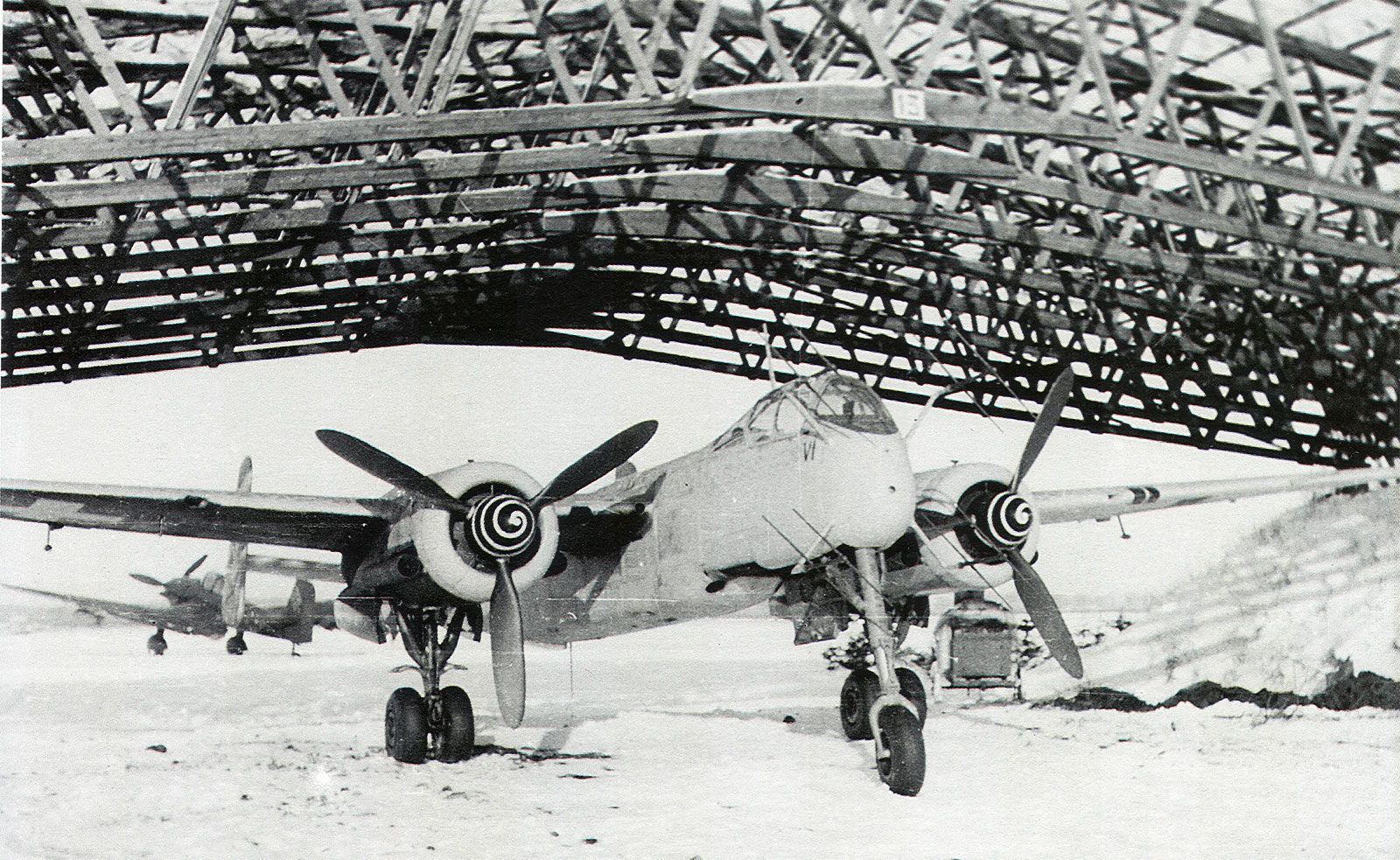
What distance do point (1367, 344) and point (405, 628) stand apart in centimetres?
1329

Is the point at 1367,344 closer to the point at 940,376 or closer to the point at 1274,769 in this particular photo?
the point at 940,376

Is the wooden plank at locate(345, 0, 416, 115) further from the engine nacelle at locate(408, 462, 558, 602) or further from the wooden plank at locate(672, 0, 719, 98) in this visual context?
the engine nacelle at locate(408, 462, 558, 602)

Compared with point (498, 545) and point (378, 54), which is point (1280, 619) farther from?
point (378, 54)

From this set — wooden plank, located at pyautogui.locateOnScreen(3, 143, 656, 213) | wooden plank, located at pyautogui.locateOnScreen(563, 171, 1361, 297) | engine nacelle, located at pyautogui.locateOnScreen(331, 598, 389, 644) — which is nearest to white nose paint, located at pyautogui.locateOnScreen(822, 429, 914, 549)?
wooden plank, located at pyautogui.locateOnScreen(3, 143, 656, 213)

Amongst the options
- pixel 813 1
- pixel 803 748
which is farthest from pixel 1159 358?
pixel 813 1

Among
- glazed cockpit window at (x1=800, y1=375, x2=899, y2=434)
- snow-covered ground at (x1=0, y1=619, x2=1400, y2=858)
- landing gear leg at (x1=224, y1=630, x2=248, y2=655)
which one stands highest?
glazed cockpit window at (x1=800, y1=375, x2=899, y2=434)

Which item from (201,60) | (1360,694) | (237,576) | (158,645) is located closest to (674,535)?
(201,60)

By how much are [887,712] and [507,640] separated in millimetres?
3201

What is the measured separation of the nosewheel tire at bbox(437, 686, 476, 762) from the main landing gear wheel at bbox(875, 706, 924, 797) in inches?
160

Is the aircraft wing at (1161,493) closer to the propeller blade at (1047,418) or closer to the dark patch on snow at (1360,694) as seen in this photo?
the propeller blade at (1047,418)

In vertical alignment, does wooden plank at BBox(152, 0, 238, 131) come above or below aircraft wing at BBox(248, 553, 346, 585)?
above

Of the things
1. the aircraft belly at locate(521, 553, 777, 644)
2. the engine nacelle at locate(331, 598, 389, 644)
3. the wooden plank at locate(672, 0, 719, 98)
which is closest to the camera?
the wooden plank at locate(672, 0, 719, 98)

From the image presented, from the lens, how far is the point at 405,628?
10.7 metres

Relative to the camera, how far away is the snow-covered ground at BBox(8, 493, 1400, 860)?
7824 mm
